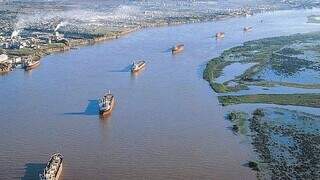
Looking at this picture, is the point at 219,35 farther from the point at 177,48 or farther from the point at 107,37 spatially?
the point at 107,37

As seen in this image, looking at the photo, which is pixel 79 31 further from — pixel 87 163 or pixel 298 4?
pixel 298 4

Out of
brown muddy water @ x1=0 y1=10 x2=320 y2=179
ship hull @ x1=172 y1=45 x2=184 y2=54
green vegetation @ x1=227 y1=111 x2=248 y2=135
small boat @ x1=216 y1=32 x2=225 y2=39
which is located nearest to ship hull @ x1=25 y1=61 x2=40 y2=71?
brown muddy water @ x1=0 y1=10 x2=320 y2=179

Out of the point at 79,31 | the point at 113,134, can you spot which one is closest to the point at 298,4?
the point at 79,31

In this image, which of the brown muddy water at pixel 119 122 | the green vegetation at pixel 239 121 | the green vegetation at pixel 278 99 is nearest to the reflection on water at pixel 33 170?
the brown muddy water at pixel 119 122

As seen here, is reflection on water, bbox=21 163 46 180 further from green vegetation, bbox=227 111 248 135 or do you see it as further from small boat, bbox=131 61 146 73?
small boat, bbox=131 61 146 73

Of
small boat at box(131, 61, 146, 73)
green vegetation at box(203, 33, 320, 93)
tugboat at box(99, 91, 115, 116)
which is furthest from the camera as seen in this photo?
small boat at box(131, 61, 146, 73)

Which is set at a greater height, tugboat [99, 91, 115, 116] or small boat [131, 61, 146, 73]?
small boat [131, 61, 146, 73]
